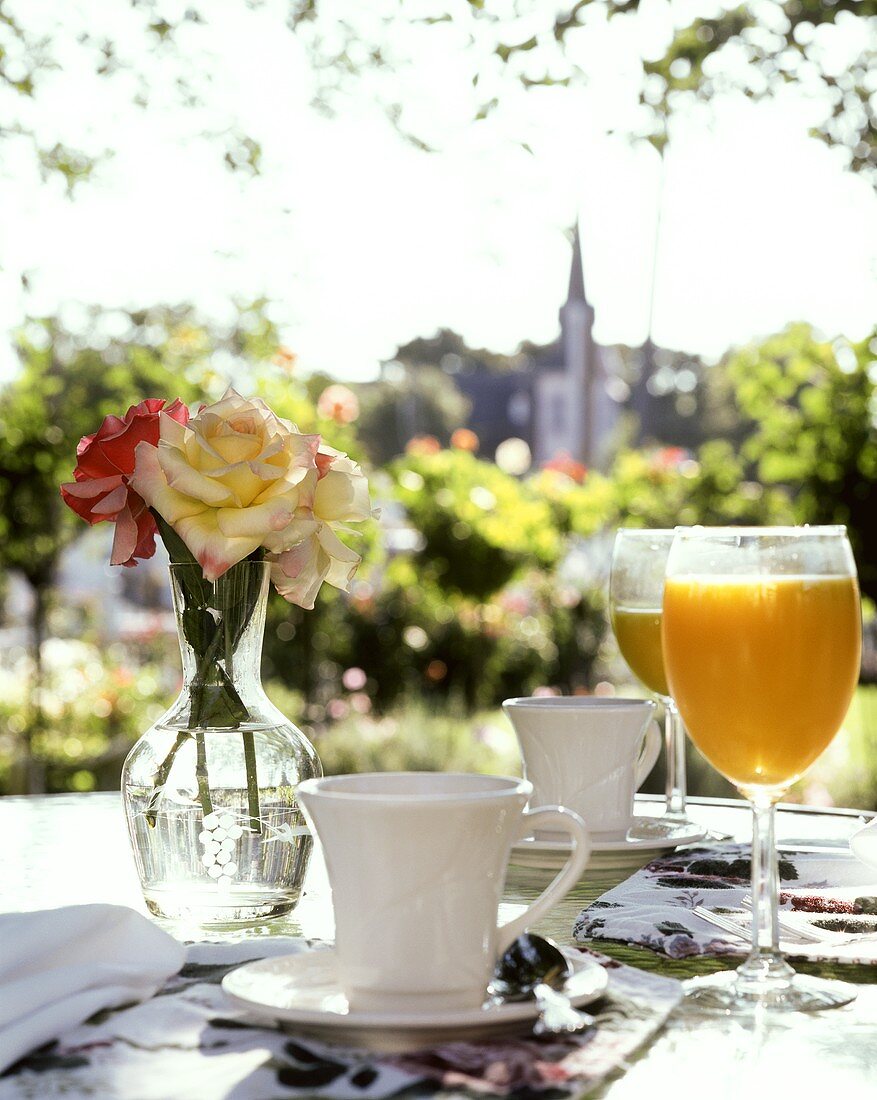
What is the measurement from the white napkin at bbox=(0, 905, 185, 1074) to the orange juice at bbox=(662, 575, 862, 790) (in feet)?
1.45

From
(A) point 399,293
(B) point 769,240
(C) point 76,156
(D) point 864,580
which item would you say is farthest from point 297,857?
(A) point 399,293

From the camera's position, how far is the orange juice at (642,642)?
5.84ft

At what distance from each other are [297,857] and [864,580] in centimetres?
564

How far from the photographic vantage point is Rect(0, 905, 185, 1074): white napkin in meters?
0.86

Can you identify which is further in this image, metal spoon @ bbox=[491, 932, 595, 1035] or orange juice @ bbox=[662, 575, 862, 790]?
orange juice @ bbox=[662, 575, 862, 790]

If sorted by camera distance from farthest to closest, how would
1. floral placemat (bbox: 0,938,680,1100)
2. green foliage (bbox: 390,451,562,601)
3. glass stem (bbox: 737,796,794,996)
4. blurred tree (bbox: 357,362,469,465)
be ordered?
blurred tree (bbox: 357,362,469,465) < green foliage (bbox: 390,451,562,601) < glass stem (bbox: 737,796,794,996) < floral placemat (bbox: 0,938,680,1100)

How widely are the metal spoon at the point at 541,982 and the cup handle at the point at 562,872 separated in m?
0.02

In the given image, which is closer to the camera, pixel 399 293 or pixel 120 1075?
pixel 120 1075

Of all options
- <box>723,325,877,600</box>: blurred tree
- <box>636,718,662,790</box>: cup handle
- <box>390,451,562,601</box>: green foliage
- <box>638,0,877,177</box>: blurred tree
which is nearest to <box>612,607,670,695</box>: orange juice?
<box>636,718,662,790</box>: cup handle

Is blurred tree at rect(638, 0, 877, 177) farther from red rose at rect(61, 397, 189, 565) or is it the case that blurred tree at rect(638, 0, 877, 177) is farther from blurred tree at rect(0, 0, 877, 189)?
red rose at rect(61, 397, 189, 565)

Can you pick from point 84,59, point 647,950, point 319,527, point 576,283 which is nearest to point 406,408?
point 576,283

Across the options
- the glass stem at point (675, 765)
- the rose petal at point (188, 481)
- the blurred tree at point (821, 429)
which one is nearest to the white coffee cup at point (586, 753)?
the glass stem at point (675, 765)

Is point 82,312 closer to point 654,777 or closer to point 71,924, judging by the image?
point 654,777

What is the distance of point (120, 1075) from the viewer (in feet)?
2.63
